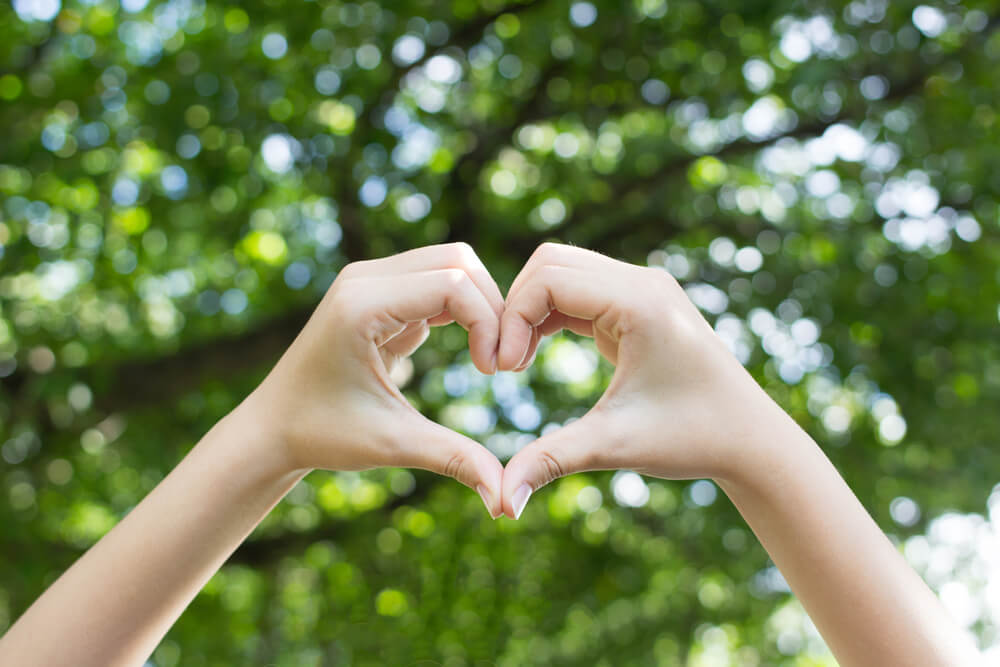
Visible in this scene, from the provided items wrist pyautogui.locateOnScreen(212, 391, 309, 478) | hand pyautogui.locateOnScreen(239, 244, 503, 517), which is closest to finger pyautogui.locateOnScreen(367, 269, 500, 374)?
hand pyautogui.locateOnScreen(239, 244, 503, 517)

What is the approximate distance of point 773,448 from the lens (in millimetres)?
1343

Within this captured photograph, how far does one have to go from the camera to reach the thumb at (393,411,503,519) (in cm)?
128

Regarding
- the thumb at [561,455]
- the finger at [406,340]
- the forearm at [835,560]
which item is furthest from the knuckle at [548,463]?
the finger at [406,340]

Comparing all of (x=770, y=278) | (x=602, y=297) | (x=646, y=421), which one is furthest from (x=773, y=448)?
(x=770, y=278)

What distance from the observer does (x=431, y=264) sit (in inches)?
57.0

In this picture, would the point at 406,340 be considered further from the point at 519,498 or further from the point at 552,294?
the point at 519,498

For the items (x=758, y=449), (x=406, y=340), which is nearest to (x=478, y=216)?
(x=406, y=340)

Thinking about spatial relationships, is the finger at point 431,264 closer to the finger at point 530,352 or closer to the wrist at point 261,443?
the finger at point 530,352

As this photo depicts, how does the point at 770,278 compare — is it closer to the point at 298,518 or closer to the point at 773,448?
the point at 773,448

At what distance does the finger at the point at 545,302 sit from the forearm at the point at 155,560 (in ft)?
1.62

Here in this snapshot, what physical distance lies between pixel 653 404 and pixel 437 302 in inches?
17.2

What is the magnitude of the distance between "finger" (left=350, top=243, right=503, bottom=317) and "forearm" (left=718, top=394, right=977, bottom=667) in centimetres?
58

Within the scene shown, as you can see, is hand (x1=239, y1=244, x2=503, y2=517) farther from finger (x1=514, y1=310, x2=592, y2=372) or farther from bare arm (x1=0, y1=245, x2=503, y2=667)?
finger (x1=514, y1=310, x2=592, y2=372)

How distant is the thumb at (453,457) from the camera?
4.21 ft
